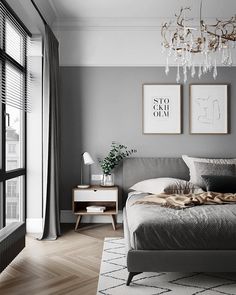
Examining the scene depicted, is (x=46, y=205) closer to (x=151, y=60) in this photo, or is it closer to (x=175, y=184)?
(x=175, y=184)

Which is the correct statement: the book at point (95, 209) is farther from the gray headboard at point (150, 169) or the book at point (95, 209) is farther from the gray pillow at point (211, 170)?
the gray pillow at point (211, 170)

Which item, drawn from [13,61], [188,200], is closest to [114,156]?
[188,200]

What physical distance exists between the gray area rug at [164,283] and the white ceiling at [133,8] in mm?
3274

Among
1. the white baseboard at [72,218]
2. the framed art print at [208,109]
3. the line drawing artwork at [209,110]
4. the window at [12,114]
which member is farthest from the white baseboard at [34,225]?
the line drawing artwork at [209,110]

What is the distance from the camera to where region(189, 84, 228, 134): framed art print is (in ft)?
16.3

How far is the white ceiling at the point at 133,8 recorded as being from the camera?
14.3 ft

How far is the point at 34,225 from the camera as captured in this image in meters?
4.57

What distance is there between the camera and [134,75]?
5.00 metres

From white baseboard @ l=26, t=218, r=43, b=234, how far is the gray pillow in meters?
2.18

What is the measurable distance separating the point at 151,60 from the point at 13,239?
10.6ft

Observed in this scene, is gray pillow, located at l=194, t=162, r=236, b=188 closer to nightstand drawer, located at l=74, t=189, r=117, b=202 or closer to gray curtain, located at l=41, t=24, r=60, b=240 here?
nightstand drawer, located at l=74, t=189, r=117, b=202

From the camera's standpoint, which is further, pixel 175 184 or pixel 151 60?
pixel 151 60

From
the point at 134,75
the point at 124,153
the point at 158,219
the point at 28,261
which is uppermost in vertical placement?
the point at 134,75

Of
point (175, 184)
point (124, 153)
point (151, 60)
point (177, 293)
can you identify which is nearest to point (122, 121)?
point (124, 153)
